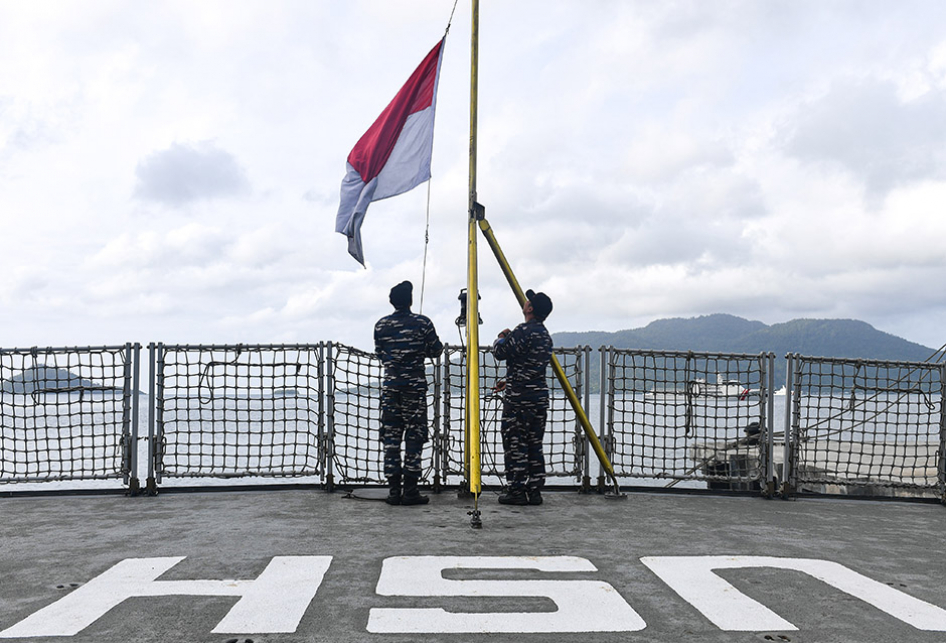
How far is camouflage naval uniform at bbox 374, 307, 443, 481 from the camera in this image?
639cm

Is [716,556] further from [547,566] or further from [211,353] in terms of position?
[211,353]

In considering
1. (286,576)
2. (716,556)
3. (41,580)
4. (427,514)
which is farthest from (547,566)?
(41,580)

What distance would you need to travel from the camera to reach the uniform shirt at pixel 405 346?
641cm

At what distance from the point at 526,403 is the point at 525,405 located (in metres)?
0.02

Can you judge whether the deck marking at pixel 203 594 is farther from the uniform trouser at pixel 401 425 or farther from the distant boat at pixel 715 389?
the distant boat at pixel 715 389

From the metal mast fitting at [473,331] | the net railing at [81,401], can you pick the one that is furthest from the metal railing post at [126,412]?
the metal mast fitting at [473,331]

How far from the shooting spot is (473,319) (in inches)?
223

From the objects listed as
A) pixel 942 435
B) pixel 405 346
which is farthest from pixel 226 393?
pixel 942 435

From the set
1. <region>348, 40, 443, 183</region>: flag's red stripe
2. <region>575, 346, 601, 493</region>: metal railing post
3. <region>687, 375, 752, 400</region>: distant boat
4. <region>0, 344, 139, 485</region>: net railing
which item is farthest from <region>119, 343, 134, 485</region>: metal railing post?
<region>687, 375, 752, 400</region>: distant boat

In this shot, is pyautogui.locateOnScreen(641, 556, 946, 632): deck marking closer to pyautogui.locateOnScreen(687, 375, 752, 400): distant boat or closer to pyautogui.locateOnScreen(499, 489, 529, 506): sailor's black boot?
pyautogui.locateOnScreen(499, 489, 529, 506): sailor's black boot

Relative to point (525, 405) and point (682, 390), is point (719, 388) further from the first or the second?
point (525, 405)

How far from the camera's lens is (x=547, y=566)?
409 centimetres

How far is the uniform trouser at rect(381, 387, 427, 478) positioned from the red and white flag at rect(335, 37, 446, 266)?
1444 mm

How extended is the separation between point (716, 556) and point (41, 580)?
4178mm
